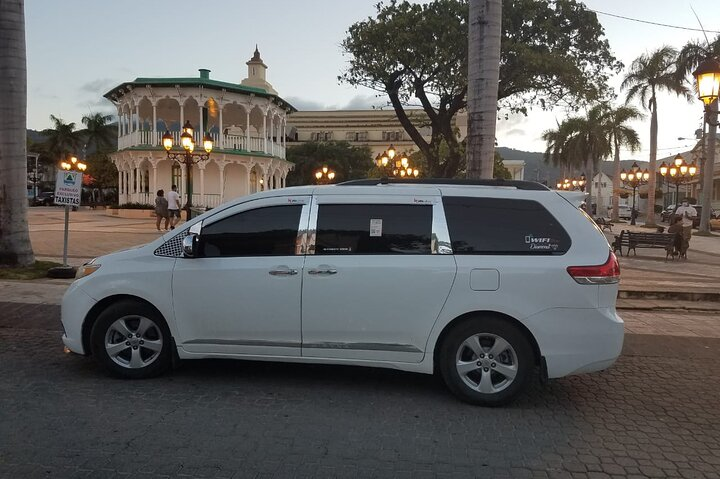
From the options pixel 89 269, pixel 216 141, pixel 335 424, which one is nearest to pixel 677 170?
pixel 216 141

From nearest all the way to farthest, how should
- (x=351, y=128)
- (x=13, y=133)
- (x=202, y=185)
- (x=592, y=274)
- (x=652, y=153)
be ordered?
(x=592, y=274) < (x=13, y=133) < (x=202, y=185) < (x=652, y=153) < (x=351, y=128)

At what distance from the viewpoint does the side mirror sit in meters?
4.80

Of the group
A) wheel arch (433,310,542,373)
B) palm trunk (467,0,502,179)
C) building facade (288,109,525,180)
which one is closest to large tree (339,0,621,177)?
palm trunk (467,0,502,179)

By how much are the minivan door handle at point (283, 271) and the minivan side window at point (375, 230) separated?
10.7 inches

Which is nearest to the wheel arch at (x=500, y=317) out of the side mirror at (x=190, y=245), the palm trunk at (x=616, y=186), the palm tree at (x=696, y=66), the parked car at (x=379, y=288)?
the parked car at (x=379, y=288)

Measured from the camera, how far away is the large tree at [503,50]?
19.8 metres

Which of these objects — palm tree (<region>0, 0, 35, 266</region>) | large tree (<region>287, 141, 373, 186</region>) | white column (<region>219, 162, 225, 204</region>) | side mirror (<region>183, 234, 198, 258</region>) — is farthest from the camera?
large tree (<region>287, 141, 373, 186</region>)

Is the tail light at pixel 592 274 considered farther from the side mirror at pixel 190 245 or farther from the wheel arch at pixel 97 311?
the wheel arch at pixel 97 311

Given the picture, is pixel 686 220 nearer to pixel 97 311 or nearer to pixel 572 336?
pixel 572 336

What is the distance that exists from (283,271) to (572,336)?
2.43m

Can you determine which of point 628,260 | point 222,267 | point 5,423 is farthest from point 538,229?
point 628,260

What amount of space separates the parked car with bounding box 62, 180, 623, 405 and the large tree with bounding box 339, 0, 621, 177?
1602cm

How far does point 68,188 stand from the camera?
411 inches

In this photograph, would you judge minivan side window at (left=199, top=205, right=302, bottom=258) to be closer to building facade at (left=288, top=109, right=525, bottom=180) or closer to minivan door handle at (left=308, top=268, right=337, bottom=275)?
minivan door handle at (left=308, top=268, right=337, bottom=275)
